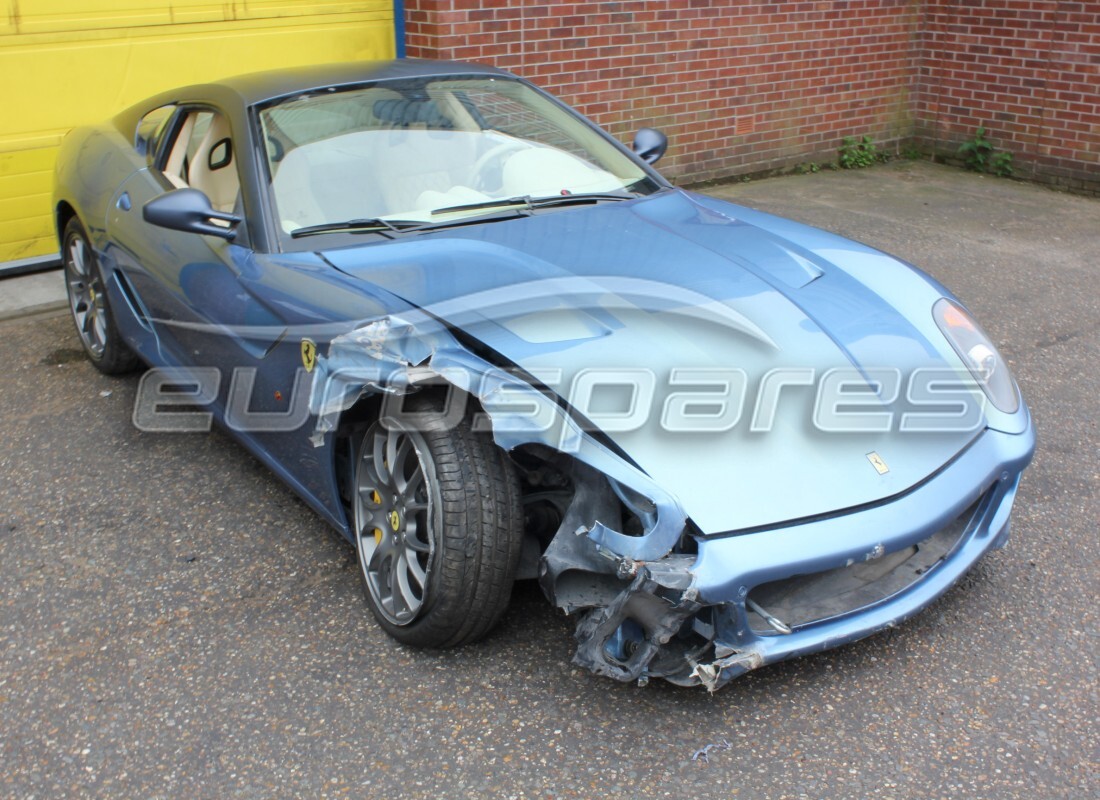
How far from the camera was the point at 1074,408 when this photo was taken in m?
4.50

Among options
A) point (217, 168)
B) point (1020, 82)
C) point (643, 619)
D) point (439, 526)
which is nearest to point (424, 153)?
point (217, 168)

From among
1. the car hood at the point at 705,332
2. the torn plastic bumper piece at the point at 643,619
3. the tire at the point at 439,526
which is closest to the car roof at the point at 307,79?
the car hood at the point at 705,332

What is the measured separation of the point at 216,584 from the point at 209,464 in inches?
33.8

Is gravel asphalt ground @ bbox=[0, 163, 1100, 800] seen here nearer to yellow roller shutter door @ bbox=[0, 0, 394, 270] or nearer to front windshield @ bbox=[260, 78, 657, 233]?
front windshield @ bbox=[260, 78, 657, 233]

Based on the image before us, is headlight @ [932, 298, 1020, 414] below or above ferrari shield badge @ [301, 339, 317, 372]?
below

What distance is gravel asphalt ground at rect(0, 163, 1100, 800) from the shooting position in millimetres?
2516

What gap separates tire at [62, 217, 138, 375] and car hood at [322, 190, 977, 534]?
1.78 m

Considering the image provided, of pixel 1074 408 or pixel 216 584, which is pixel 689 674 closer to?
pixel 216 584

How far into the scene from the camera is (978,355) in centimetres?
325

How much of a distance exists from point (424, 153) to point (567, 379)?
1.41m

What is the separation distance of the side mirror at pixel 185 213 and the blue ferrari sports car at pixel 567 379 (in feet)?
0.04

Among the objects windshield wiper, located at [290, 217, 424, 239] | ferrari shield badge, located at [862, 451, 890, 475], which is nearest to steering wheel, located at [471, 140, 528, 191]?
windshield wiper, located at [290, 217, 424, 239]

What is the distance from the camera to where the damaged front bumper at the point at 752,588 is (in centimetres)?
244

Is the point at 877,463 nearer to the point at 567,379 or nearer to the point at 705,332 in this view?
the point at 705,332
